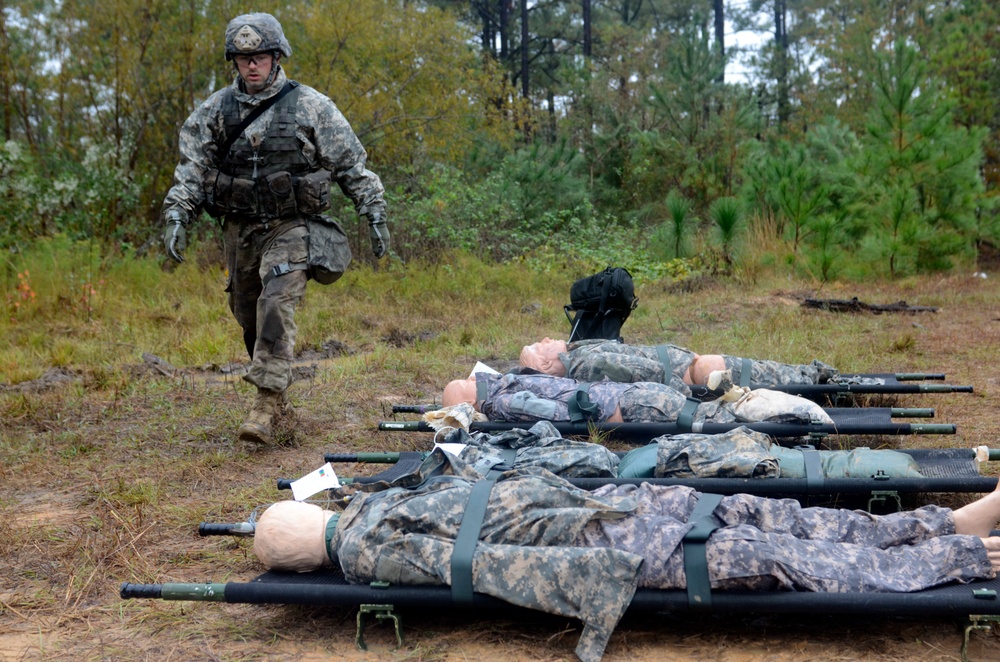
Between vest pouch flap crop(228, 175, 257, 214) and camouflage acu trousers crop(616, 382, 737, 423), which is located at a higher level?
vest pouch flap crop(228, 175, 257, 214)

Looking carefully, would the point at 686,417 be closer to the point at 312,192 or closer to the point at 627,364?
the point at 627,364

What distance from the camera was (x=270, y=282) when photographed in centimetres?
470

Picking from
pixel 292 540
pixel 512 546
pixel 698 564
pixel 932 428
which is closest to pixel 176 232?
pixel 292 540

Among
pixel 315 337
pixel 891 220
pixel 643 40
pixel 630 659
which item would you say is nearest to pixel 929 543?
pixel 630 659

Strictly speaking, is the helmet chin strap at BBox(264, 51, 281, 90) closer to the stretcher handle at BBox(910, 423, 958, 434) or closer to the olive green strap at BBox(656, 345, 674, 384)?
the olive green strap at BBox(656, 345, 674, 384)

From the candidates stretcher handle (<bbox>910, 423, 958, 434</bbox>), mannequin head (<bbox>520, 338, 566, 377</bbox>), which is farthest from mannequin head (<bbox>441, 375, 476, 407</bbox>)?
stretcher handle (<bbox>910, 423, 958, 434</bbox>)

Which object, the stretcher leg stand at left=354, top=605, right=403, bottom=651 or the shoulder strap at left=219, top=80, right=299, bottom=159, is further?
the shoulder strap at left=219, top=80, right=299, bottom=159

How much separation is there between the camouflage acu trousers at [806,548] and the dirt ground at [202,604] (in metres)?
0.18

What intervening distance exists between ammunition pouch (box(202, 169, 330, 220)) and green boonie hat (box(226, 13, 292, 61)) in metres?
0.62

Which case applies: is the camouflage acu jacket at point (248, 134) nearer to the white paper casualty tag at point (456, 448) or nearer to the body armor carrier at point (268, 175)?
the body armor carrier at point (268, 175)

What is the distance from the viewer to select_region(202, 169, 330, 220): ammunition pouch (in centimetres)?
470

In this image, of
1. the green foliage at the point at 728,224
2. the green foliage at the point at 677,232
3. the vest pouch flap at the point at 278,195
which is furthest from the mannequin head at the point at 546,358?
the green foliage at the point at 677,232

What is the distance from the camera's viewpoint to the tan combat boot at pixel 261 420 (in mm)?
4609

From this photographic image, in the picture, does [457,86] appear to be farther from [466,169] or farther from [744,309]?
[744,309]
